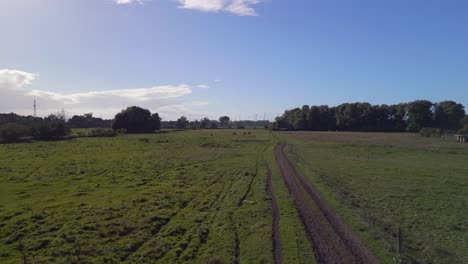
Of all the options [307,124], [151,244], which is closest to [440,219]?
[151,244]

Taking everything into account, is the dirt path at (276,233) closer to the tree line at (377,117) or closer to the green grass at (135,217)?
the green grass at (135,217)

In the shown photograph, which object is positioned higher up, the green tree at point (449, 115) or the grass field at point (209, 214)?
the green tree at point (449, 115)

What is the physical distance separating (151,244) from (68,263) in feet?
12.2

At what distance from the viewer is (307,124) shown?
17838 cm

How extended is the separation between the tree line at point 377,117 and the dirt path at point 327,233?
125506 mm

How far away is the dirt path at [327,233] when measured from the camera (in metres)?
15.3

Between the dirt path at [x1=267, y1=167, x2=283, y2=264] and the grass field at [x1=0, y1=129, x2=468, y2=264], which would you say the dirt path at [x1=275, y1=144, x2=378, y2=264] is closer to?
the grass field at [x1=0, y1=129, x2=468, y2=264]

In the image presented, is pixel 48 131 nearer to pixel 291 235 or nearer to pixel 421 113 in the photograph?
pixel 291 235

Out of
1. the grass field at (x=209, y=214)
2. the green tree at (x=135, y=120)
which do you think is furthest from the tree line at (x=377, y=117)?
the grass field at (x=209, y=214)

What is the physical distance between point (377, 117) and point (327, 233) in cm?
15548

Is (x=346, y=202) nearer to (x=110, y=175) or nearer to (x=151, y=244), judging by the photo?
(x=151, y=244)

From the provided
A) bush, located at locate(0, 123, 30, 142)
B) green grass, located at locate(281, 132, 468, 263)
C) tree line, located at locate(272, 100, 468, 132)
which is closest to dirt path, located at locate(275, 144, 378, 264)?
green grass, located at locate(281, 132, 468, 263)

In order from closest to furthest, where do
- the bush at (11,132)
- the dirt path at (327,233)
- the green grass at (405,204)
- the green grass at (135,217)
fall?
the dirt path at (327,233) < the green grass at (135,217) < the green grass at (405,204) < the bush at (11,132)

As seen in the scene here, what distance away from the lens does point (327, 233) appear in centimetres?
1827
